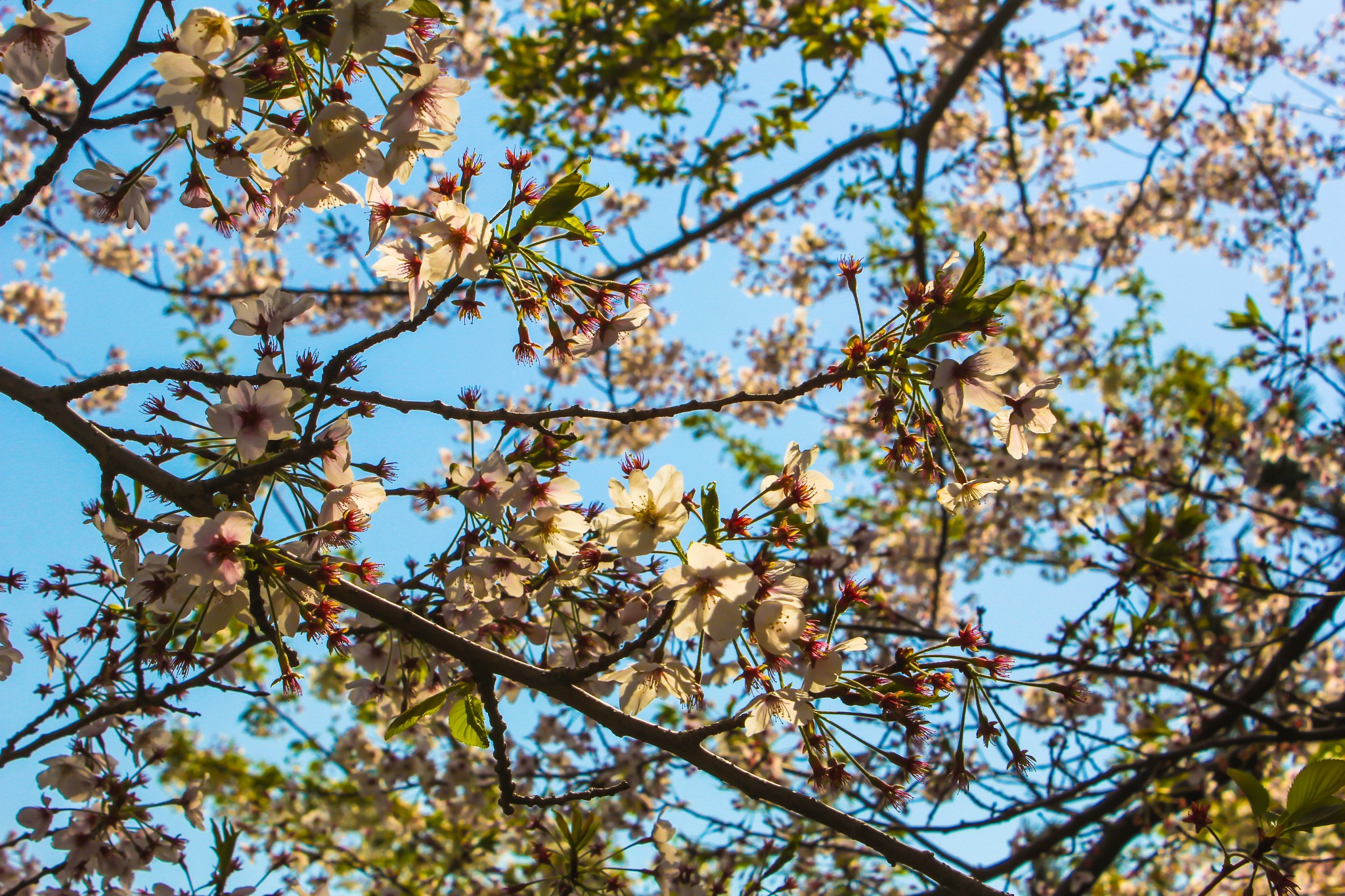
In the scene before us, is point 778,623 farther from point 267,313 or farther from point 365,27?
point 267,313

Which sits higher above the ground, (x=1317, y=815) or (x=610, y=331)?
(x=610, y=331)

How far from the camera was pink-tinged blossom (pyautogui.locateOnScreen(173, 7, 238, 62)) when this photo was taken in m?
1.44

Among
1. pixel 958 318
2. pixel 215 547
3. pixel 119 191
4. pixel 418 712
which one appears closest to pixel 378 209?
pixel 119 191

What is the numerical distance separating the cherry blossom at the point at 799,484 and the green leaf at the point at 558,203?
2.08 ft

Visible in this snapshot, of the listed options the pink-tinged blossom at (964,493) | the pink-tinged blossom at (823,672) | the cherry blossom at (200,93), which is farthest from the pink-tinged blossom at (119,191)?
the pink-tinged blossom at (964,493)

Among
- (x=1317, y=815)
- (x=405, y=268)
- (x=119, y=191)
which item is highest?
(x=119, y=191)

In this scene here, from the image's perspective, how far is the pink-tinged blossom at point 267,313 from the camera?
6.08ft

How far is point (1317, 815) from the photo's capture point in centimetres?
156

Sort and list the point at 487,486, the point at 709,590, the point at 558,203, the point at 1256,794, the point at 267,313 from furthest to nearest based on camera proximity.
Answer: the point at 267,313, the point at 487,486, the point at 1256,794, the point at 558,203, the point at 709,590

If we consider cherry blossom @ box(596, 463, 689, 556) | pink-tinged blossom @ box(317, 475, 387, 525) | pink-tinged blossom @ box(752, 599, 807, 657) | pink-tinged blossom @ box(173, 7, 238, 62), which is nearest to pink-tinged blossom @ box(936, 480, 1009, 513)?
pink-tinged blossom @ box(752, 599, 807, 657)

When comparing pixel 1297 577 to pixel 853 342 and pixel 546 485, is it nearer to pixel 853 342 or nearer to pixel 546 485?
pixel 853 342

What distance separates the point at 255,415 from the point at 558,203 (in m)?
0.72

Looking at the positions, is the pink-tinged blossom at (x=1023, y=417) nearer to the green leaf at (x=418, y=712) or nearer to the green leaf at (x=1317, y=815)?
the green leaf at (x=1317, y=815)

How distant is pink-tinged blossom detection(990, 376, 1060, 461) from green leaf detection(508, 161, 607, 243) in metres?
0.95
